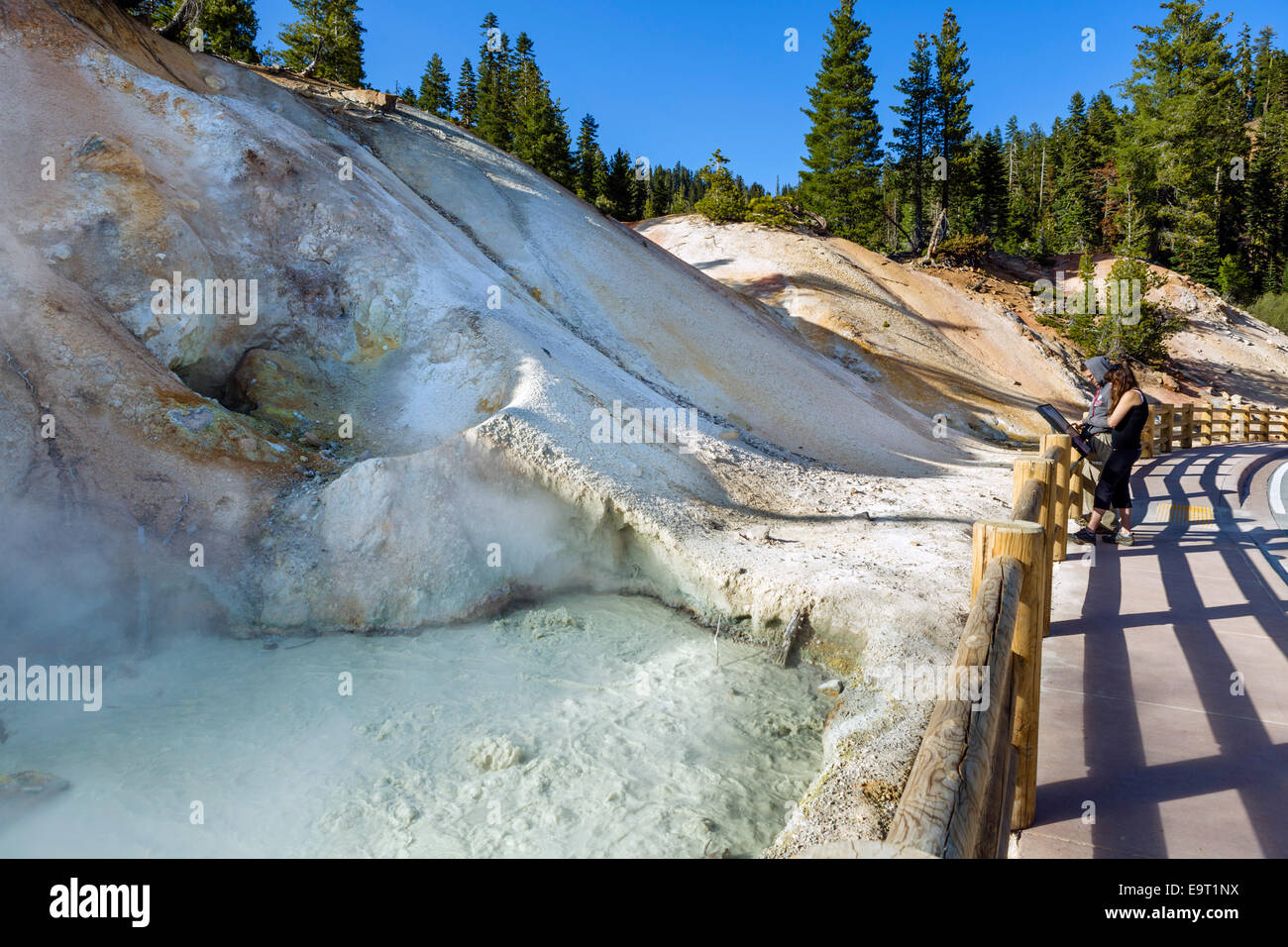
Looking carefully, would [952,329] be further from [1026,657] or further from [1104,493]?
[1026,657]

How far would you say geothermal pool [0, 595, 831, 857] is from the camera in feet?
14.9

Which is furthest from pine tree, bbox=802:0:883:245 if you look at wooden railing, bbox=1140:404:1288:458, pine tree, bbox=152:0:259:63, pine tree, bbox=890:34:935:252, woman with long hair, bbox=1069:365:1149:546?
woman with long hair, bbox=1069:365:1149:546

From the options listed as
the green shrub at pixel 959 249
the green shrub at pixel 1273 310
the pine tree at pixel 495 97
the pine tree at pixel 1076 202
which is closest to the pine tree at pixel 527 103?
the pine tree at pixel 495 97

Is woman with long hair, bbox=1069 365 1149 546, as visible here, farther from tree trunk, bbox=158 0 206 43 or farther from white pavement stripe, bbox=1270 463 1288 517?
tree trunk, bbox=158 0 206 43

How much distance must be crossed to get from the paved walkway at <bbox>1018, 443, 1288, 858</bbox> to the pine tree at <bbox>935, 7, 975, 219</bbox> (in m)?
38.5

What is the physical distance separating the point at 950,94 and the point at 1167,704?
45.3 meters

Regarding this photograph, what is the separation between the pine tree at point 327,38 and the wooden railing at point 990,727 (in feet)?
110

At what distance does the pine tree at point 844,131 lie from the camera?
3794 cm

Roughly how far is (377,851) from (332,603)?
337 cm

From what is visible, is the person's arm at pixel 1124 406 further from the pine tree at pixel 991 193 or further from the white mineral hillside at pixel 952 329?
the pine tree at pixel 991 193

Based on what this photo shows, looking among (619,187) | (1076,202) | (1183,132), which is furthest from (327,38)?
(1076,202)
